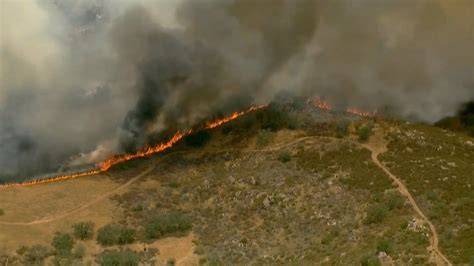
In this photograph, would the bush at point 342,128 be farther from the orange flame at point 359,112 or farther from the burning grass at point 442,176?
the orange flame at point 359,112

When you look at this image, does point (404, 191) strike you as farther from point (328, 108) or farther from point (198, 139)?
point (198, 139)

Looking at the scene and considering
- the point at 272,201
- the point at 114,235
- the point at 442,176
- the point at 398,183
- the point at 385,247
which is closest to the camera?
the point at 385,247

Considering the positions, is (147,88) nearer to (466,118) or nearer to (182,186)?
(182,186)

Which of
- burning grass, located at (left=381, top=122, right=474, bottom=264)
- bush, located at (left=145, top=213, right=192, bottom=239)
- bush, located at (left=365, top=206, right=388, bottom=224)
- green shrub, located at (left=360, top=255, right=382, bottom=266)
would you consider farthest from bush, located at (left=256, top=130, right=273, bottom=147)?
green shrub, located at (left=360, top=255, right=382, bottom=266)

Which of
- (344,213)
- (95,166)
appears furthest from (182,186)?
(344,213)

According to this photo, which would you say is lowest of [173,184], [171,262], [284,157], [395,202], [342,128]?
[171,262]

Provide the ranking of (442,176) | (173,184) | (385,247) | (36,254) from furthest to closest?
(173,184) < (442,176) < (36,254) < (385,247)

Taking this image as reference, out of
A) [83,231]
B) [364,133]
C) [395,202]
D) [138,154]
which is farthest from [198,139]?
[395,202]
